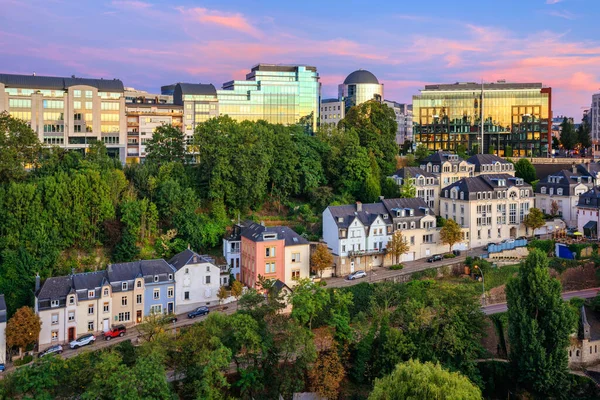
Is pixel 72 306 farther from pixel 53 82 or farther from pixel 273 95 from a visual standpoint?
pixel 273 95

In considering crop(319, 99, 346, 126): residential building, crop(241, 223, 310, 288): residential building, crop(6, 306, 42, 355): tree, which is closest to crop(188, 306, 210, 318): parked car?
crop(241, 223, 310, 288): residential building

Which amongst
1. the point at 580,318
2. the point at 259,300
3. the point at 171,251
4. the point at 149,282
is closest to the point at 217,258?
the point at 171,251

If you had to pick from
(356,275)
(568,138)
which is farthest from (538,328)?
(568,138)

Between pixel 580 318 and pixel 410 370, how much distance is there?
20308mm

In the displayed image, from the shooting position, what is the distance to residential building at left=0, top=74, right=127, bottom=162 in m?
75.0

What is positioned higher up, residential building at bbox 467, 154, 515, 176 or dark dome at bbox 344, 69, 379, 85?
dark dome at bbox 344, 69, 379, 85

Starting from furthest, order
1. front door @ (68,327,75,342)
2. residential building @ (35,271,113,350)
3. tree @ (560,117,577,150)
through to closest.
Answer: tree @ (560,117,577,150), front door @ (68,327,75,342), residential building @ (35,271,113,350)

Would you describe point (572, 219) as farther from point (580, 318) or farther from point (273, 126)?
point (273, 126)

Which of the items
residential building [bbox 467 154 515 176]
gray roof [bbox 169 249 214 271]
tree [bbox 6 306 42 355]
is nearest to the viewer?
tree [bbox 6 306 42 355]

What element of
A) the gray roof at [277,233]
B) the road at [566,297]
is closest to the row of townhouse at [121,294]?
the gray roof at [277,233]

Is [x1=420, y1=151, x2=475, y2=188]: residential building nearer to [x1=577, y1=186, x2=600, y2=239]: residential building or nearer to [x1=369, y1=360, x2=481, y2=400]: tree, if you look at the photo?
[x1=577, y1=186, x2=600, y2=239]: residential building

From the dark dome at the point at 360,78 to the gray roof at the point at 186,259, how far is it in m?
78.2

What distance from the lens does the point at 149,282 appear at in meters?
47.1

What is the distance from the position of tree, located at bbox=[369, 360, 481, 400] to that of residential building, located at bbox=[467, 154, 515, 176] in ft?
150
